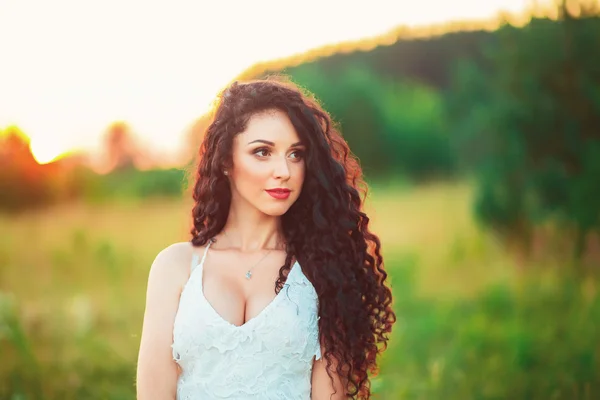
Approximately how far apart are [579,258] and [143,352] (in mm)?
6730

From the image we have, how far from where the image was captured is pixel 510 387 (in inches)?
208

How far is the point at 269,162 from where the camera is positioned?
9.23 ft

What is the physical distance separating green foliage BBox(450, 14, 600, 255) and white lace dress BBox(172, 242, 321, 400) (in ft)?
20.6

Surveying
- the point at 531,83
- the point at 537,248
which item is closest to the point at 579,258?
the point at 537,248

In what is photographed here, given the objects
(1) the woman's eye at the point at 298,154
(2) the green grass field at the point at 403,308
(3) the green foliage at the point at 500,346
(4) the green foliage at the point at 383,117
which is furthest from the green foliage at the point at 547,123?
(4) the green foliage at the point at 383,117

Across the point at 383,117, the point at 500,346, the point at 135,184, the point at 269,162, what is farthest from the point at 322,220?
the point at 383,117

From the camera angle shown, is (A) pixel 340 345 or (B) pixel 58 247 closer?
(A) pixel 340 345

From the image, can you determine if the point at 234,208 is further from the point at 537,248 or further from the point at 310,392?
the point at 537,248

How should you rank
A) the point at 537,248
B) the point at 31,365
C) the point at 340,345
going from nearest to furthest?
the point at 340,345
the point at 31,365
the point at 537,248

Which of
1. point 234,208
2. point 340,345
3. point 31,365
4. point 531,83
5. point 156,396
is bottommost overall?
point 31,365

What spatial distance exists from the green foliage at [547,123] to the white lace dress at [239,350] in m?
6.29

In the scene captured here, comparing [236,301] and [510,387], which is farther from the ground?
[236,301]

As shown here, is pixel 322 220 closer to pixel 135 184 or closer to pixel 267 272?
pixel 267 272

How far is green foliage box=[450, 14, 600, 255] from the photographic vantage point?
827 centimetres
